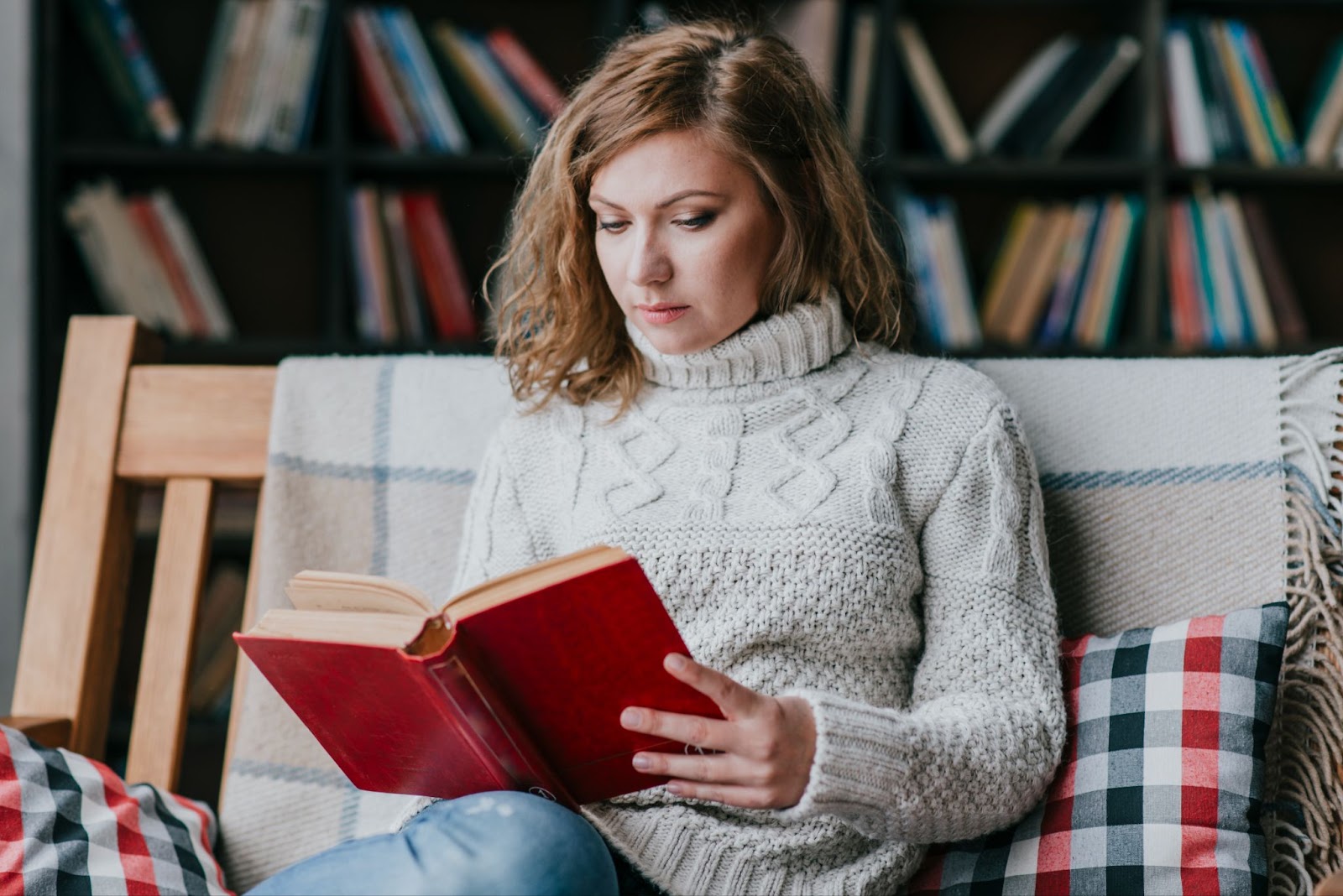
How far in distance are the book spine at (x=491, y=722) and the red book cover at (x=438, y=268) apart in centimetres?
142

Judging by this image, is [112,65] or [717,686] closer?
[717,686]

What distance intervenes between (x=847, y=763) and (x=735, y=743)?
9 cm

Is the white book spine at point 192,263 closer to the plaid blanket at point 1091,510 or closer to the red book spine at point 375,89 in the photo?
the red book spine at point 375,89

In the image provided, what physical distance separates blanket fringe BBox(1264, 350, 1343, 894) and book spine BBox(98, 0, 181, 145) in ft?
6.01

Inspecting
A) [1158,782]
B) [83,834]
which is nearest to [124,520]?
[83,834]

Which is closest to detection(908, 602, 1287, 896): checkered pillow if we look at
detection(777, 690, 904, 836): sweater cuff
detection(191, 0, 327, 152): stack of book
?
detection(777, 690, 904, 836): sweater cuff

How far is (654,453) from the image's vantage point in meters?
1.12

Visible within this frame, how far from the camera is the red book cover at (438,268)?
2.19 m

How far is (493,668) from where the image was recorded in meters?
0.78

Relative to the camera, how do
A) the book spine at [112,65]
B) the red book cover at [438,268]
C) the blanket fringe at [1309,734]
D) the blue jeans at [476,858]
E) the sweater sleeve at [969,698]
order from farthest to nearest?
the red book cover at [438,268] → the book spine at [112,65] → the blanket fringe at [1309,734] → the sweater sleeve at [969,698] → the blue jeans at [476,858]

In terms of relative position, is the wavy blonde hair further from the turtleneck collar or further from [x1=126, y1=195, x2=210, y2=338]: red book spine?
[x1=126, y1=195, x2=210, y2=338]: red book spine

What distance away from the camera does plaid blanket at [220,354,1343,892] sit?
102 cm

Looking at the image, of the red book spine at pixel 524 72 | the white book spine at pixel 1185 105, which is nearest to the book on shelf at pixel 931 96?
the white book spine at pixel 1185 105

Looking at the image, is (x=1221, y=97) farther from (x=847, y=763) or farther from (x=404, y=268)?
(x=847, y=763)
